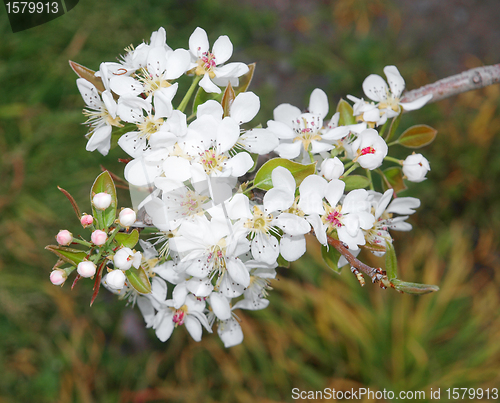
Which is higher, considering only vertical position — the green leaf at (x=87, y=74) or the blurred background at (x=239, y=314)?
the green leaf at (x=87, y=74)

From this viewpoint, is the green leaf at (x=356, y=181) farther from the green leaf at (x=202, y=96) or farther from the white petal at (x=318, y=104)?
the green leaf at (x=202, y=96)

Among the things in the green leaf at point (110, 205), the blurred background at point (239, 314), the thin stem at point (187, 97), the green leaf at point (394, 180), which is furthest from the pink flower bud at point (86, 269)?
the blurred background at point (239, 314)

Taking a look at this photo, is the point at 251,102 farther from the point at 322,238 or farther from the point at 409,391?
the point at 409,391

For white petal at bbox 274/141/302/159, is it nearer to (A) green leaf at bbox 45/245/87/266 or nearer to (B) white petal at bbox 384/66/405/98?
(B) white petal at bbox 384/66/405/98

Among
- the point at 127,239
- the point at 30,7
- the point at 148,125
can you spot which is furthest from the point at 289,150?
the point at 30,7

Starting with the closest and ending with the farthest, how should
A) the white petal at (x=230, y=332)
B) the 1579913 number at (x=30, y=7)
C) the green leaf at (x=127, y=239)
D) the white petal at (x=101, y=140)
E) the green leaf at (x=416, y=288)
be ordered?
the green leaf at (x=416, y=288)
the green leaf at (x=127, y=239)
the white petal at (x=101, y=140)
the white petal at (x=230, y=332)
the 1579913 number at (x=30, y=7)

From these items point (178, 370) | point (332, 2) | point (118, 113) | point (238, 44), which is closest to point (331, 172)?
point (118, 113)
